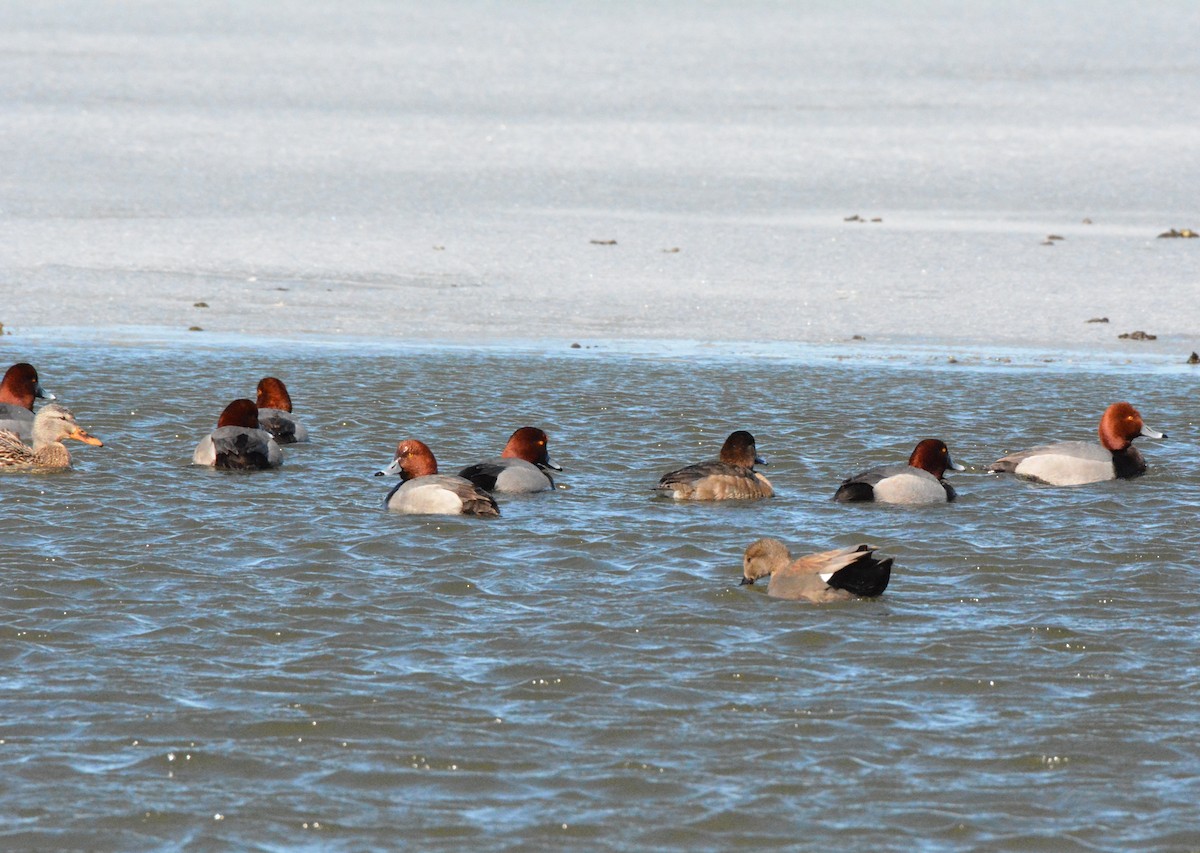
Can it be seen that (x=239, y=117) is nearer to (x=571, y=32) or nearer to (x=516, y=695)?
(x=571, y=32)

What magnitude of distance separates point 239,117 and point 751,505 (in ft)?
76.6

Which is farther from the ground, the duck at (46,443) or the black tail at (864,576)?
the duck at (46,443)

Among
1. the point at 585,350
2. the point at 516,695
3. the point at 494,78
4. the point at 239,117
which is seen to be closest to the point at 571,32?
the point at 494,78

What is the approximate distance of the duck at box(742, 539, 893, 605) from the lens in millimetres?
7855

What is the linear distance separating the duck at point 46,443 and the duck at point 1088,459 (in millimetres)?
6118

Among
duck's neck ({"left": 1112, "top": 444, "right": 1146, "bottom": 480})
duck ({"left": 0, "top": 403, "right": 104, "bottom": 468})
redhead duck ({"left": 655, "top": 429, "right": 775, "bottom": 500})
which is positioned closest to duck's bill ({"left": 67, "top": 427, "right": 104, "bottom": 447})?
duck ({"left": 0, "top": 403, "right": 104, "bottom": 468})

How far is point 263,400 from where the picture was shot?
41.8ft

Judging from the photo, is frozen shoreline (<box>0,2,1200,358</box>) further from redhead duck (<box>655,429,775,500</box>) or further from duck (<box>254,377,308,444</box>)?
redhead duck (<box>655,429,775,500</box>)

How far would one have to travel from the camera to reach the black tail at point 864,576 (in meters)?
7.85

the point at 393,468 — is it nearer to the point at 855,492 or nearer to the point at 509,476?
the point at 509,476

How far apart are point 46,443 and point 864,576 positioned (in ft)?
19.1

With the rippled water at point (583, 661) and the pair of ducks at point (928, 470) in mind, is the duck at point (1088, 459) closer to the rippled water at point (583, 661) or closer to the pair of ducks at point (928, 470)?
the pair of ducks at point (928, 470)

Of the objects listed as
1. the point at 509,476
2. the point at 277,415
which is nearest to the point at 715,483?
the point at 509,476

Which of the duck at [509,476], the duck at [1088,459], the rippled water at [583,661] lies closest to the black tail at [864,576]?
the rippled water at [583,661]
